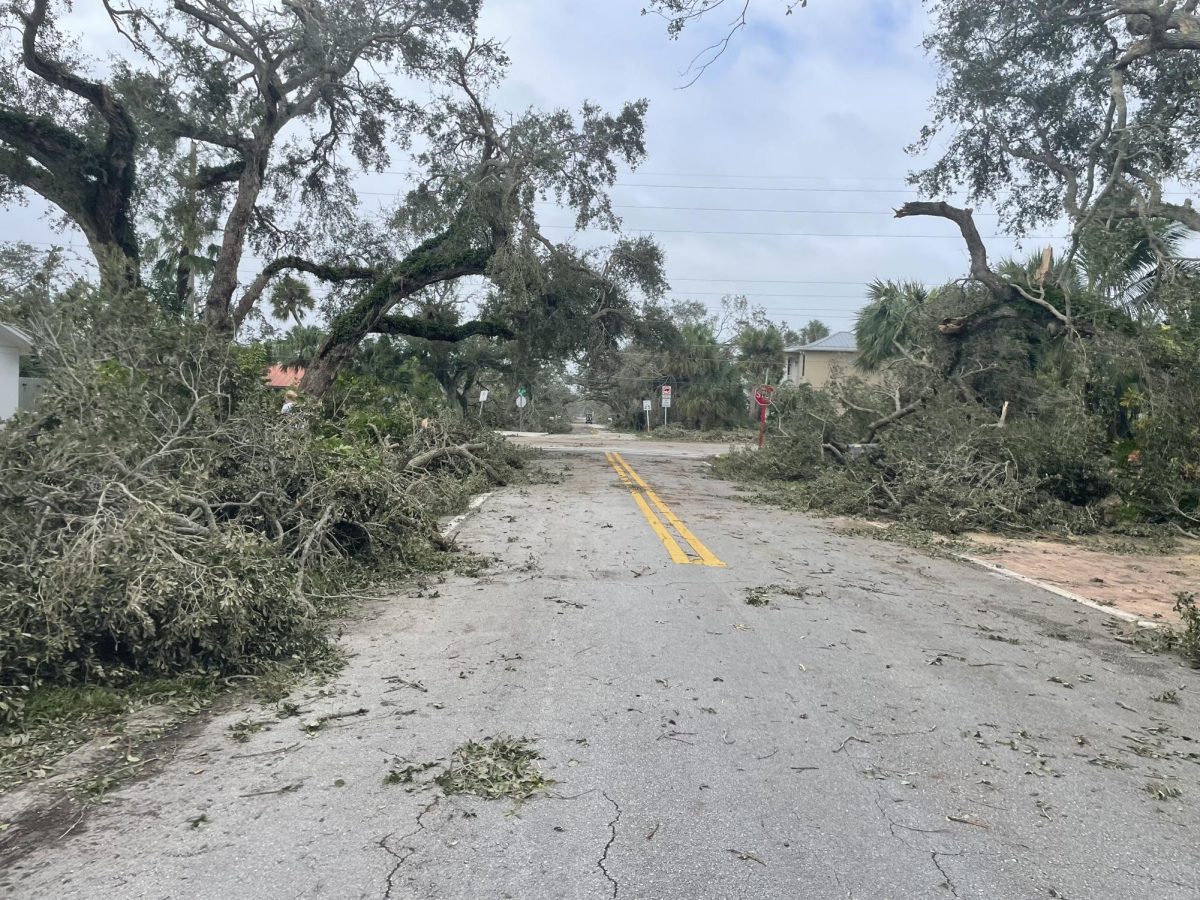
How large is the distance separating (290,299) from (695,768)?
24.4m

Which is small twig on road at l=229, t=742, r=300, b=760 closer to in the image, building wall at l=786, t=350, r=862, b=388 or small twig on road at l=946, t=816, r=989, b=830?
small twig on road at l=946, t=816, r=989, b=830

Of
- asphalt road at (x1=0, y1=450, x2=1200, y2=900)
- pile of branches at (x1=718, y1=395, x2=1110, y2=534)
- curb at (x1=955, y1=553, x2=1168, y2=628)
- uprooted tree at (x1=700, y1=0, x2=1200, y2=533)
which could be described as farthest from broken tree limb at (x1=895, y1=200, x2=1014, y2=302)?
asphalt road at (x1=0, y1=450, x2=1200, y2=900)

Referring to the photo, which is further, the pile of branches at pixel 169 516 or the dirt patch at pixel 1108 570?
the dirt patch at pixel 1108 570

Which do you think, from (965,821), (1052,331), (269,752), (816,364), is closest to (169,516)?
(269,752)

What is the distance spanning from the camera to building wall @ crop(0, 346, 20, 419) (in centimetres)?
2152

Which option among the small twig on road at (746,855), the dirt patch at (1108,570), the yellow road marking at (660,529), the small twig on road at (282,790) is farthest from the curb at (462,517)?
the small twig on road at (746,855)

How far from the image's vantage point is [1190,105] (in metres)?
15.3

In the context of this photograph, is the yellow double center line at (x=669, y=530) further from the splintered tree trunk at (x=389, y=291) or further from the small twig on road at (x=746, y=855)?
the splintered tree trunk at (x=389, y=291)

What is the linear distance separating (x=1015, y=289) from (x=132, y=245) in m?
Answer: 20.1

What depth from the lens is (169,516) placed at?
6.16 m

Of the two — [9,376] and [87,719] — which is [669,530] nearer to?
[87,719]

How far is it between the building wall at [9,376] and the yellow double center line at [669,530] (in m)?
14.9

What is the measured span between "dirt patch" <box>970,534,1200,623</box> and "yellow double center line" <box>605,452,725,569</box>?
3624 mm

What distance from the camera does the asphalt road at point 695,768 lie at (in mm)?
3414
